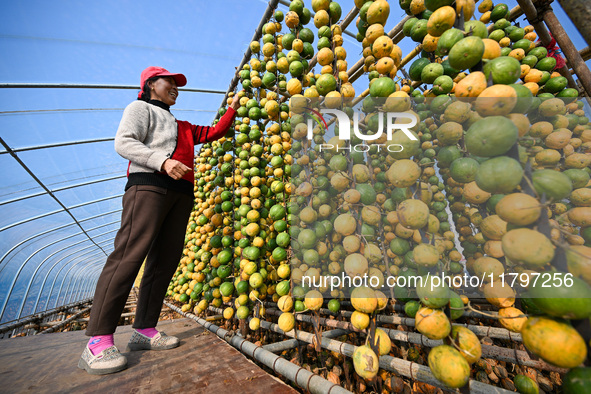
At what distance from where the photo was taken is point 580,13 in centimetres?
113

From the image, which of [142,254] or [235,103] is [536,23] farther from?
[142,254]

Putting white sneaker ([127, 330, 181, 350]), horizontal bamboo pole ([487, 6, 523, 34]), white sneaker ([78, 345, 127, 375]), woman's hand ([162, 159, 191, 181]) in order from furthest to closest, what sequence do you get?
horizontal bamboo pole ([487, 6, 523, 34]) < white sneaker ([127, 330, 181, 350]) < woman's hand ([162, 159, 191, 181]) < white sneaker ([78, 345, 127, 375])

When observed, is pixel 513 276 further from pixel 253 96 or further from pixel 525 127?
pixel 253 96

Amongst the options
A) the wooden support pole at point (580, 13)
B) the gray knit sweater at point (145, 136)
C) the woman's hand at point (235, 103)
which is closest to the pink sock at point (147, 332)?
the gray knit sweater at point (145, 136)

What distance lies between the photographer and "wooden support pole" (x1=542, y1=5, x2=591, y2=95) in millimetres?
2451

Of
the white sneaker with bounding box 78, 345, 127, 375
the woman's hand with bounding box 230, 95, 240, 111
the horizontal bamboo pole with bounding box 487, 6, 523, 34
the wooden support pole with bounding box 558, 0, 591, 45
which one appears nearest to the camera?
the wooden support pole with bounding box 558, 0, 591, 45

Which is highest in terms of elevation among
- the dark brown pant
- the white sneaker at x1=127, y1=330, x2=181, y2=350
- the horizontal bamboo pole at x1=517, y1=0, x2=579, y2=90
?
the horizontal bamboo pole at x1=517, y1=0, x2=579, y2=90

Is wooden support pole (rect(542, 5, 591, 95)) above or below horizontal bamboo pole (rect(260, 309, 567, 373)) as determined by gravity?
above

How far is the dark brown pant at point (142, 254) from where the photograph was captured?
1.83 m

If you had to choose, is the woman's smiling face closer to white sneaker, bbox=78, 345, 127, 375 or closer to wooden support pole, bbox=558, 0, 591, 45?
white sneaker, bbox=78, 345, 127, 375

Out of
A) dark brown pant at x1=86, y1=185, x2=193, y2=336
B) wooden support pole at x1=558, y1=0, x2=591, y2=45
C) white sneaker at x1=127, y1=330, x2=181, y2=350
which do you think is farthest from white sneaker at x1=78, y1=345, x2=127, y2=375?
wooden support pole at x1=558, y1=0, x2=591, y2=45

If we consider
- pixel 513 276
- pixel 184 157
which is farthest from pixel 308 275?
pixel 184 157

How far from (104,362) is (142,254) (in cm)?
81

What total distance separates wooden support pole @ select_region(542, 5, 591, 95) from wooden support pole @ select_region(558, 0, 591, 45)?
2.09 meters
